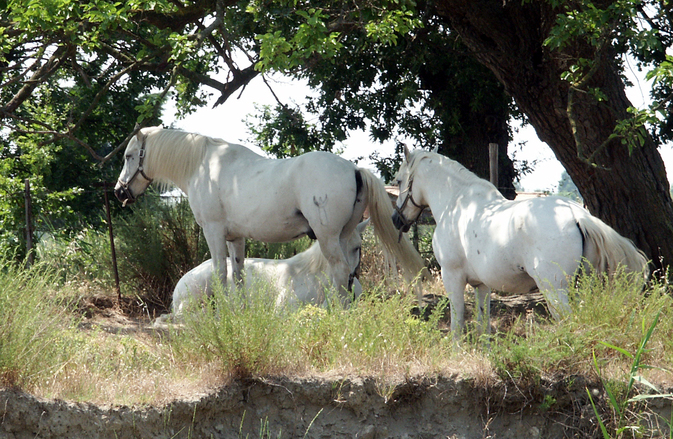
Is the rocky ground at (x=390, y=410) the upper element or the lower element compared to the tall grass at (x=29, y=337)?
lower

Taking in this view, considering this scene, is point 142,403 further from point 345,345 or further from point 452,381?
point 452,381

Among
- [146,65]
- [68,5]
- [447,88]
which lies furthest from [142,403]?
[447,88]

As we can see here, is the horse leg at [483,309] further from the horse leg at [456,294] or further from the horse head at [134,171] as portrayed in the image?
the horse head at [134,171]

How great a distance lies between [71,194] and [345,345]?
615cm

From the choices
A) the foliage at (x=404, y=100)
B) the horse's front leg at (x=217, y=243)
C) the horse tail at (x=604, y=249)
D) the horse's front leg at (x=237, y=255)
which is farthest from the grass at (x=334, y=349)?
the foliage at (x=404, y=100)

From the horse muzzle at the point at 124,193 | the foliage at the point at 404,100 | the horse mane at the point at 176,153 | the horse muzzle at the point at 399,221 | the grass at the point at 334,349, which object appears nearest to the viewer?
the grass at the point at 334,349

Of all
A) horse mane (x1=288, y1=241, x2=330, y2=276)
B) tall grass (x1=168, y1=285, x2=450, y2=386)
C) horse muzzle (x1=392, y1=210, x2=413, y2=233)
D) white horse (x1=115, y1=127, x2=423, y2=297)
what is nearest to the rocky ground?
tall grass (x1=168, y1=285, x2=450, y2=386)

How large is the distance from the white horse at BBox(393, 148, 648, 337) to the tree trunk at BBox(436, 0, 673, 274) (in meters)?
1.55

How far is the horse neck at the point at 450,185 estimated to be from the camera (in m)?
5.27

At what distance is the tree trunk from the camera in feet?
21.4

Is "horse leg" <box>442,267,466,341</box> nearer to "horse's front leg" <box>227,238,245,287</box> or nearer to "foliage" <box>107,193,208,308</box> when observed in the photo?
"horse's front leg" <box>227,238,245,287</box>

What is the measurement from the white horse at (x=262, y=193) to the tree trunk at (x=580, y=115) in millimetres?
1999

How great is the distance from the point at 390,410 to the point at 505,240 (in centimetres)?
141

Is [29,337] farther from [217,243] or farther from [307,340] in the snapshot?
[217,243]
